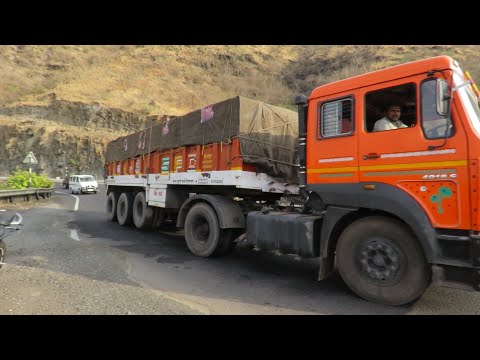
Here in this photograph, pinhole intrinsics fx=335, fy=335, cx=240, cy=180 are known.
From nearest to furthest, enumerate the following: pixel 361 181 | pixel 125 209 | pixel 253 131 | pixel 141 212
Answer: pixel 361 181, pixel 253 131, pixel 141 212, pixel 125 209

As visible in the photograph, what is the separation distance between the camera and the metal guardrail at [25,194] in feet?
57.5

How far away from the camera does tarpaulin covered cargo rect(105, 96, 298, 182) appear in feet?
20.4

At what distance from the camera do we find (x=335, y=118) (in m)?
4.73

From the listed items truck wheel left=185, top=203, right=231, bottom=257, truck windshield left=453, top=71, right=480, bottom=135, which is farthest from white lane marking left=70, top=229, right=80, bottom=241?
truck windshield left=453, top=71, right=480, bottom=135

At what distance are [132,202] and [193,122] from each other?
176 inches

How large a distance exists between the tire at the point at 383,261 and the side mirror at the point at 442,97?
137cm

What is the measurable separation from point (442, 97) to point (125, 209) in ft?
30.7

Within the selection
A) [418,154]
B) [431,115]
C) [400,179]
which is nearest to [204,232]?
[400,179]

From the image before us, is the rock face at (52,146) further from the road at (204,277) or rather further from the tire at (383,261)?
the tire at (383,261)

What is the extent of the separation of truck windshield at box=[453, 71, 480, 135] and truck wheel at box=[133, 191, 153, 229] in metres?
7.77

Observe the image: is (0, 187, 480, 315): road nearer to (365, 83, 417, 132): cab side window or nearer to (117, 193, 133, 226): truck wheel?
(117, 193, 133, 226): truck wheel

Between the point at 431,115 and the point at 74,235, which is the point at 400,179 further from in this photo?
the point at 74,235

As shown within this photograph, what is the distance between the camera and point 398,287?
3.93 m

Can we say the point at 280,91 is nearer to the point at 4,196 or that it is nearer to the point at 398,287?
the point at 4,196
